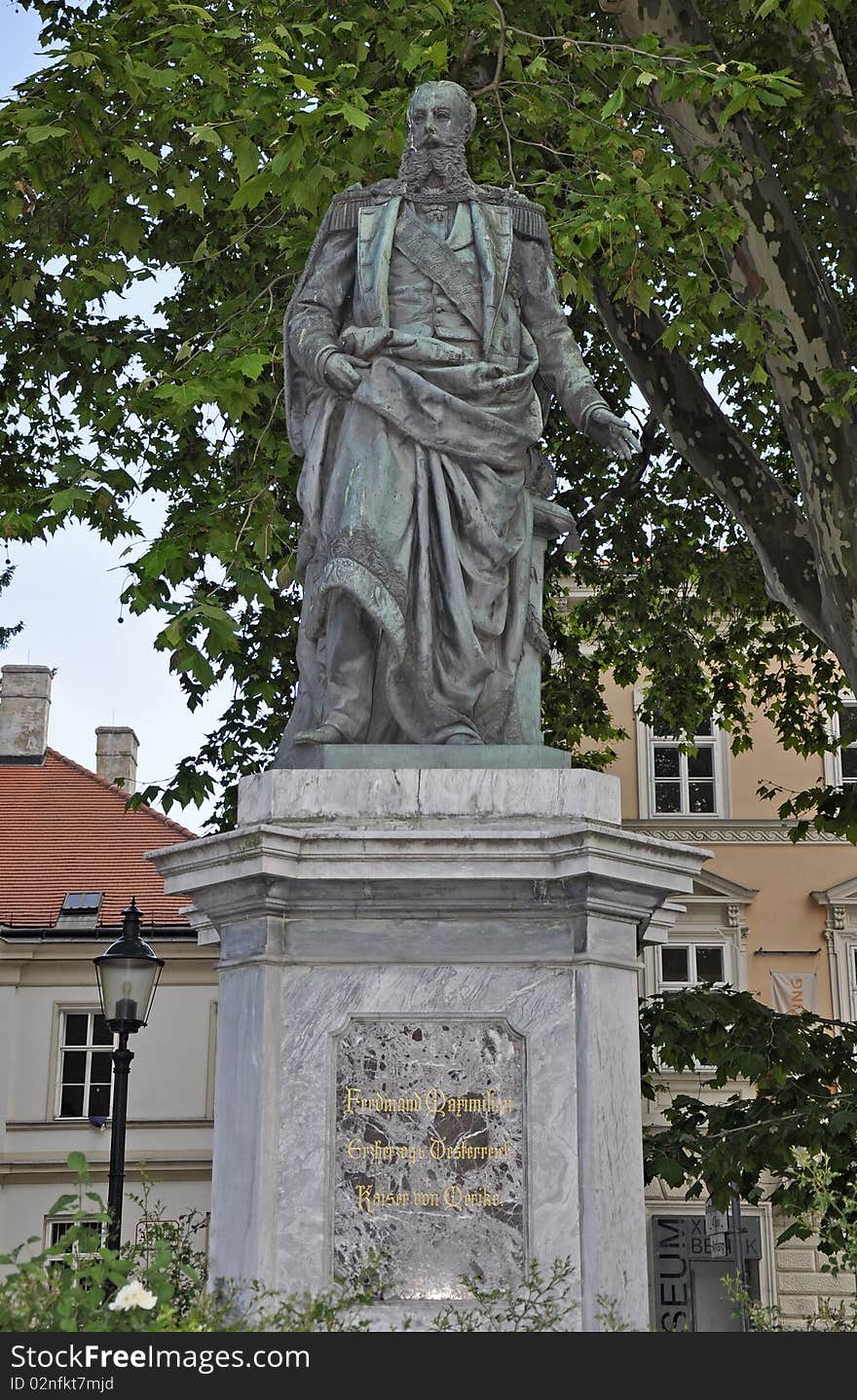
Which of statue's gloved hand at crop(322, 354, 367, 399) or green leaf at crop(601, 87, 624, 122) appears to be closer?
statue's gloved hand at crop(322, 354, 367, 399)

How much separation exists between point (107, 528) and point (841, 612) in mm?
4726

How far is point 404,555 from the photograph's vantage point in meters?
6.37

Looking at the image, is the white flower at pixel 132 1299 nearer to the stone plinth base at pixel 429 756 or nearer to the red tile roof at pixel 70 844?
the stone plinth base at pixel 429 756

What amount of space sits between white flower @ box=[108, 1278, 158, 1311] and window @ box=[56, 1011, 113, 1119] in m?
26.9

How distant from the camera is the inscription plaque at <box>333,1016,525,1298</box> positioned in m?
5.47

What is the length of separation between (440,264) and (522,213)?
1.38 feet

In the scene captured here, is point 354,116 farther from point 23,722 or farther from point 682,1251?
point 23,722

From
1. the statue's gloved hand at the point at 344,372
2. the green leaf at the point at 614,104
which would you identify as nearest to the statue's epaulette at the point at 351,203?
the statue's gloved hand at the point at 344,372

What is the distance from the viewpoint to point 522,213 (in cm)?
686

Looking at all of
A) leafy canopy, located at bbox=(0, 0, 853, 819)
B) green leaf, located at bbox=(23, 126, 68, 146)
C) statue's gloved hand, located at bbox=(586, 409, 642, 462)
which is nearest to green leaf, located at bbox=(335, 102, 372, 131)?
leafy canopy, located at bbox=(0, 0, 853, 819)

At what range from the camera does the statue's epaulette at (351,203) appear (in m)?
6.83

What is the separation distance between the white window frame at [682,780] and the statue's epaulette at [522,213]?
83.2ft

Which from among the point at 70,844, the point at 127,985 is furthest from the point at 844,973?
the point at 127,985

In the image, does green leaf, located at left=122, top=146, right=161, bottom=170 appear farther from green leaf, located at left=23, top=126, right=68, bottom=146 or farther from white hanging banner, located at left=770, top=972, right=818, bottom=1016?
white hanging banner, located at left=770, top=972, right=818, bottom=1016
